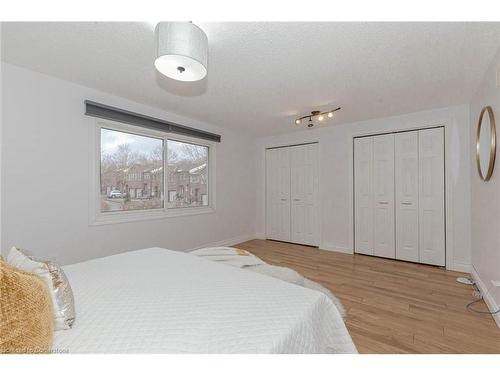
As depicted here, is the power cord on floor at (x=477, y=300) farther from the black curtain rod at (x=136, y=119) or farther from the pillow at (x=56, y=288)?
the black curtain rod at (x=136, y=119)

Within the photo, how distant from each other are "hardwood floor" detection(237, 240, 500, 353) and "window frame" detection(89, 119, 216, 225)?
1.67 m

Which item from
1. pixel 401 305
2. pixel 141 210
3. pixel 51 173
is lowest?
pixel 401 305

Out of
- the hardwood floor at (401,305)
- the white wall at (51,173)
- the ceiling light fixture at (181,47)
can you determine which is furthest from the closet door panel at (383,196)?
the white wall at (51,173)

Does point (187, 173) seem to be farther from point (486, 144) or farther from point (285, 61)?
point (486, 144)

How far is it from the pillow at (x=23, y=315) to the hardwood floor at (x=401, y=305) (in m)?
1.80

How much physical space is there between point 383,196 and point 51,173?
453cm

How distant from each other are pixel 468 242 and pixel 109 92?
5.11 m

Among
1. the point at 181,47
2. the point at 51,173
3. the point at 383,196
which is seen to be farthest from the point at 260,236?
the point at 181,47

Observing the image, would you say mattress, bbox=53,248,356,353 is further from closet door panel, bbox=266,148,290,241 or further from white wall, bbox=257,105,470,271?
closet door panel, bbox=266,148,290,241

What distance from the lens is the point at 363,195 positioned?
3963 millimetres

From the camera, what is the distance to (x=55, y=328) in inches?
38.0

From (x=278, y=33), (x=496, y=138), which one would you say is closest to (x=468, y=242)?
(x=496, y=138)

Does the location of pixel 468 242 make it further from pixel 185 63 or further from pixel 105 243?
pixel 105 243

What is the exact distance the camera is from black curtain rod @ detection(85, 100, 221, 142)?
8.73 ft
